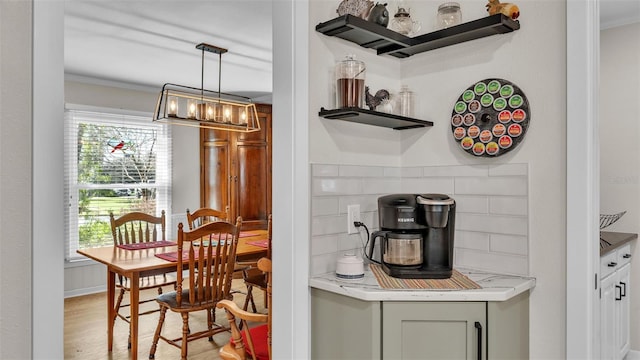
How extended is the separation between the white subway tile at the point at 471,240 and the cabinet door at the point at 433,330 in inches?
14.8

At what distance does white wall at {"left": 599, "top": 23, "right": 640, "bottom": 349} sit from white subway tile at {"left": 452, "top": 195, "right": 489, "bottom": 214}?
1.89 meters

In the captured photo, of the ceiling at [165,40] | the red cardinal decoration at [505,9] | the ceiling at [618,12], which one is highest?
the ceiling at [618,12]

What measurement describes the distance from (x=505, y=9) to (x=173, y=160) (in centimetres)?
460

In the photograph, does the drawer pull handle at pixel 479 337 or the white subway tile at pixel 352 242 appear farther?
the white subway tile at pixel 352 242

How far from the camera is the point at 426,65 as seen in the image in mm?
1913

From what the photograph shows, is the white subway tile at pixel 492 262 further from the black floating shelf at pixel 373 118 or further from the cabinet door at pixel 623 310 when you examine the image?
the cabinet door at pixel 623 310

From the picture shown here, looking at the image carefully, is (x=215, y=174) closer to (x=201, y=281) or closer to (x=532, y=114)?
(x=201, y=281)

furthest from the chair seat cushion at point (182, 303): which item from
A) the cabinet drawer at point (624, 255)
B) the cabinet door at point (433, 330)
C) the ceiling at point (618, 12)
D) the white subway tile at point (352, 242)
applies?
the ceiling at point (618, 12)

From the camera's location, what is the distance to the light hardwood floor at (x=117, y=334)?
314 centimetres

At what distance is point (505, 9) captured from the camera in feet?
5.35
